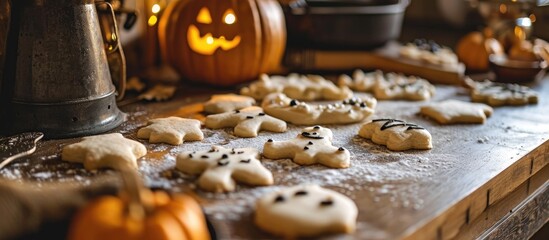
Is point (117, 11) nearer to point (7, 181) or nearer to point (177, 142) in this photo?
point (177, 142)

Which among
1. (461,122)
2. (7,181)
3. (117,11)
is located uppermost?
(117,11)

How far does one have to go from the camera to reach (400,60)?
2672 millimetres

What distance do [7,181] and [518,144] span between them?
1.39m

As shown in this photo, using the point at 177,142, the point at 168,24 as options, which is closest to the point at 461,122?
the point at 177,142

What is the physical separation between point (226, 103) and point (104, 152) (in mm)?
616

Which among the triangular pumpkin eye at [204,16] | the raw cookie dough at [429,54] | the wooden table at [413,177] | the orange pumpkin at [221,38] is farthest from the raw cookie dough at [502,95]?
the triangular pumpkin eye at [204,16]

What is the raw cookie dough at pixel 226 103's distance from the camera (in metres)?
1.96

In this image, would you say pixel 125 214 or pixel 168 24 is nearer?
pixel 125 214

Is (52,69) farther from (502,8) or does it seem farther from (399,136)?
(502,8)

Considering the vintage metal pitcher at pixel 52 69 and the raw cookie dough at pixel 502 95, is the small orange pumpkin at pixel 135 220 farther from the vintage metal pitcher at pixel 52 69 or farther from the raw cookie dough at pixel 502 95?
the raw cookie dough at pixel 502 95

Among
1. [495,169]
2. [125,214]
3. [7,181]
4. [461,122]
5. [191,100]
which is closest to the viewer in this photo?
[125,214]

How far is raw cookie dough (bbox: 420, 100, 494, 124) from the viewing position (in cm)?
193

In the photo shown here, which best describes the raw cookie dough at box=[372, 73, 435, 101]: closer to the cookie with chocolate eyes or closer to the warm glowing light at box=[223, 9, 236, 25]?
the warm glowing light at box=[223, 9, 236, 25]

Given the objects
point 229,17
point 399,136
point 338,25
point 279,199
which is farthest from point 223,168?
point 338,25
